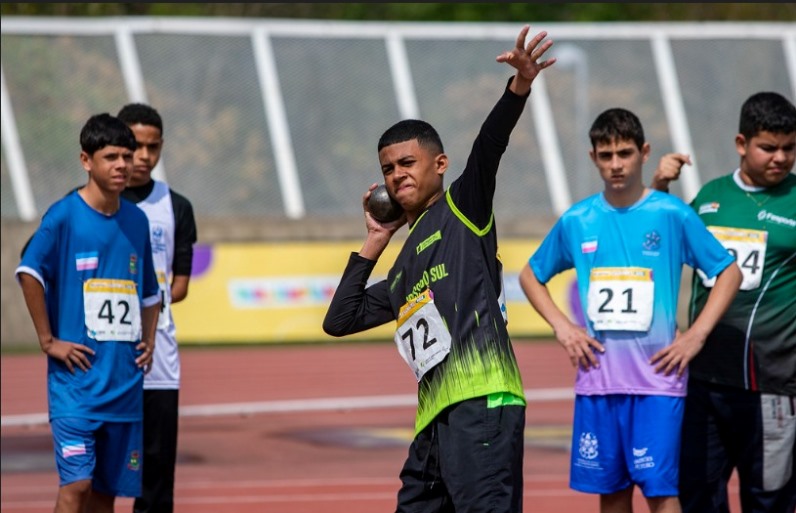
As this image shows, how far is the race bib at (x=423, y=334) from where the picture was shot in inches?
207

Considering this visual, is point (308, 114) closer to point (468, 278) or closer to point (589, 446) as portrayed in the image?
point (589, 446)

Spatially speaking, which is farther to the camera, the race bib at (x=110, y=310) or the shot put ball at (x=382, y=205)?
the race bib at (x=110, y=310)

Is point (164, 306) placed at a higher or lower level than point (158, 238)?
lower

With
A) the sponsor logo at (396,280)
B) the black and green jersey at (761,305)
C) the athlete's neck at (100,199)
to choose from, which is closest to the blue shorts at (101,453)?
the athlete's neck at (100,199)

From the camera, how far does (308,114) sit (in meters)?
23.6

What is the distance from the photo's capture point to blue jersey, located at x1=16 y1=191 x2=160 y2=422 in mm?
6496

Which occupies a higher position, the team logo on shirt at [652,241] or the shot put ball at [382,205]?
the shot put ball at [382,205]

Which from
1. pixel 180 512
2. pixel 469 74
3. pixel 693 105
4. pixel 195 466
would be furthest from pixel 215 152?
pixel 180 512

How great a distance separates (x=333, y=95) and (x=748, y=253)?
17652 mm

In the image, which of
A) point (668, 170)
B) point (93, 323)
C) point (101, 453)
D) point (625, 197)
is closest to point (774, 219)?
point (668, 170)

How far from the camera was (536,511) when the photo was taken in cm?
902

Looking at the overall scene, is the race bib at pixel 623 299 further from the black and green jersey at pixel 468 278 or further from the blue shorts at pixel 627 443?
the black and green jersey at pixel 468 278

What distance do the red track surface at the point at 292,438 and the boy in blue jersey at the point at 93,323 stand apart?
2.68 metres

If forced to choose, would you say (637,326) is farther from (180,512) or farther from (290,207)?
(290,207)
